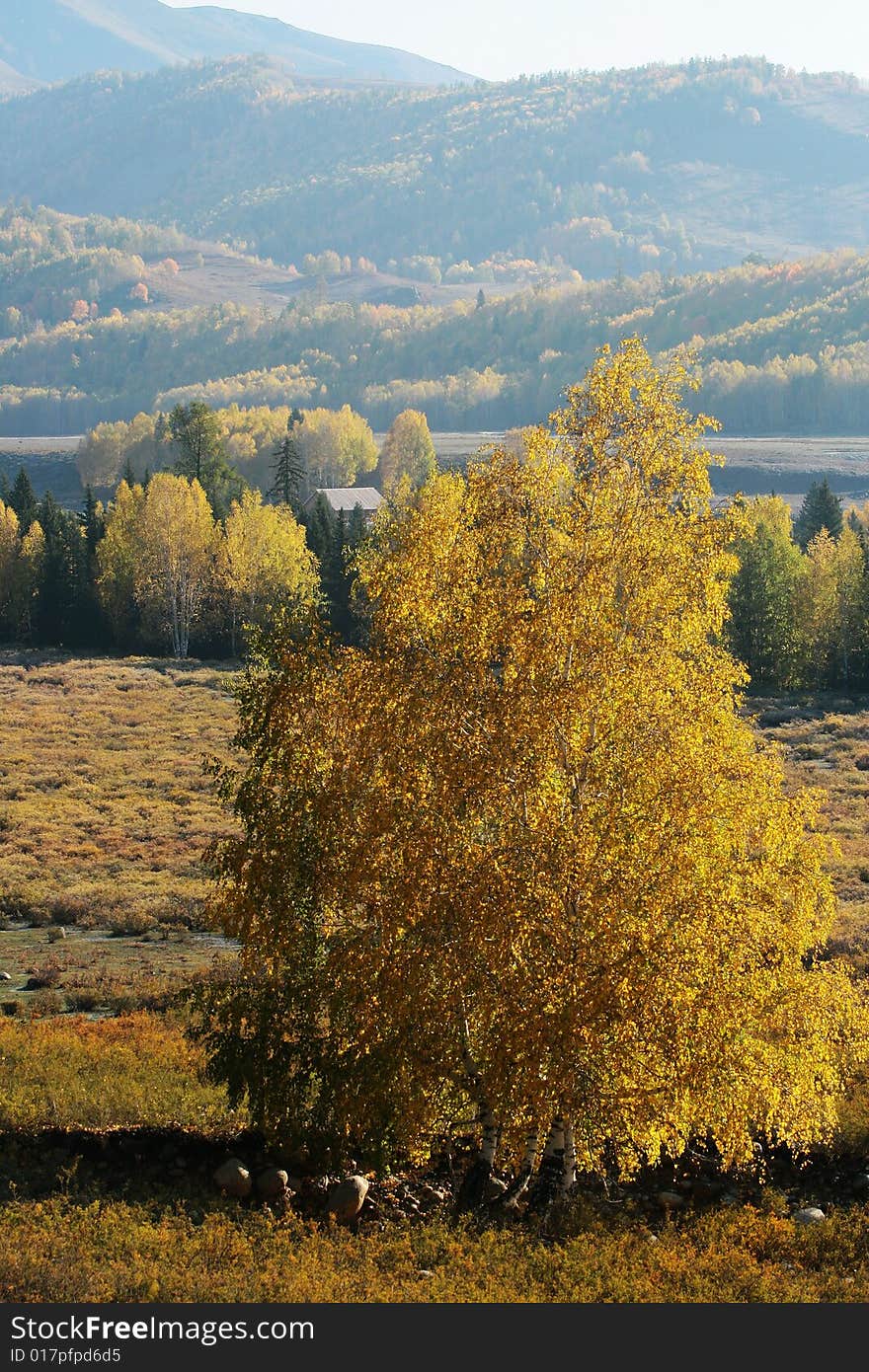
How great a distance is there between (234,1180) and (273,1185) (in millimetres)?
522

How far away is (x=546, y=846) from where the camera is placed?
53.2ft

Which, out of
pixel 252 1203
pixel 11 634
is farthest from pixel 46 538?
pixel 252 1203

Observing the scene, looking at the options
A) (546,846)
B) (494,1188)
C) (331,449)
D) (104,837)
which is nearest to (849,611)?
(104,837)

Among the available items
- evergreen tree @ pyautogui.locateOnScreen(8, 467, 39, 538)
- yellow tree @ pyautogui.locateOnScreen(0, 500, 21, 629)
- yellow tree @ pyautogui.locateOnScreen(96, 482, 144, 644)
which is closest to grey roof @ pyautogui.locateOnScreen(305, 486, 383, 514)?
evergreen tree @ pyautogui.locateOnScreen(8, 467, 39, 538)

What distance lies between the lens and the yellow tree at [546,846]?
15898mm

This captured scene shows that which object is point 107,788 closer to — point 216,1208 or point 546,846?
point 216,1208

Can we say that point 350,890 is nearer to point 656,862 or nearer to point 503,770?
point 503,770

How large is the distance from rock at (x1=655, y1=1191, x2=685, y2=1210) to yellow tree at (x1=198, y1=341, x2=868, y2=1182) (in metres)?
1.74

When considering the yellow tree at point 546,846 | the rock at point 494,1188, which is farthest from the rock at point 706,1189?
the rock at point 494,1188

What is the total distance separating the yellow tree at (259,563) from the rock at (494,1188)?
76.4m

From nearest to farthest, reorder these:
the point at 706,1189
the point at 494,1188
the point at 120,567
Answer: the point at 494,1188 → the point at 706,1189 → the point at 120,567

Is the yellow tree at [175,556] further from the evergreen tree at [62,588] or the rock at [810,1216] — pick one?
the rock at [810,1216]

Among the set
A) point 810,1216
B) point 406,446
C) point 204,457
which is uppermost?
point 406,446

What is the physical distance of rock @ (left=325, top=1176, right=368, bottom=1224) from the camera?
18.1m
